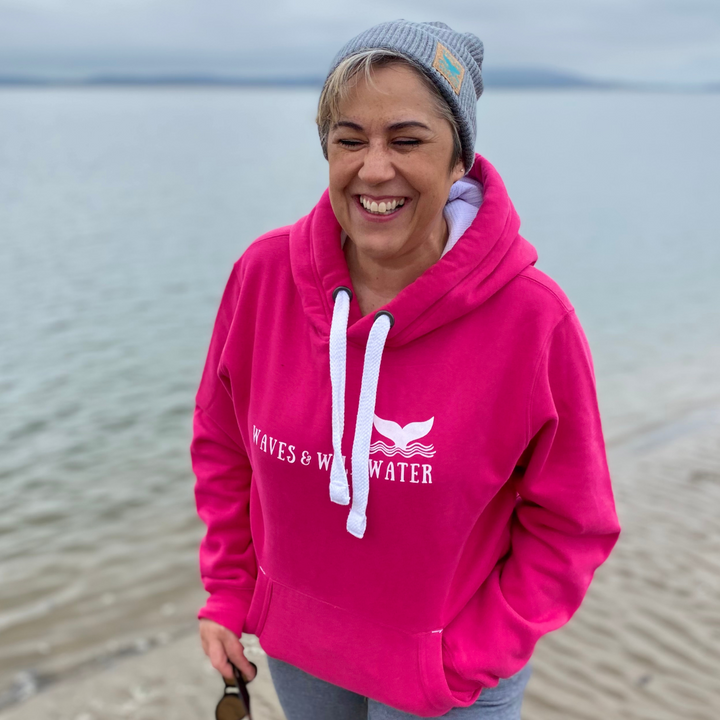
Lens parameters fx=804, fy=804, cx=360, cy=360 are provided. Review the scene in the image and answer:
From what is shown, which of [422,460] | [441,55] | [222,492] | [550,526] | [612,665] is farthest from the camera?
[612,665]

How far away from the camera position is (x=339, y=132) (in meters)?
1.82

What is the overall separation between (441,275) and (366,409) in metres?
0.35

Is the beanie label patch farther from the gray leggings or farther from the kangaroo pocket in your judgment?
the gray leggings

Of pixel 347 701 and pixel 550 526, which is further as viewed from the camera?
pixel 347 701

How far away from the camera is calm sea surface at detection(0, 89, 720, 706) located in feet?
16.4

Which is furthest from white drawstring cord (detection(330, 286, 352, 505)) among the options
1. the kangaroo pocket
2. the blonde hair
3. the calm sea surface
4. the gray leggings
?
the calm sea surface

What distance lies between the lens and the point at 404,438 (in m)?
1.83

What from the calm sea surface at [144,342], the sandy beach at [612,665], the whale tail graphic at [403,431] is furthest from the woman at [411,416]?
the calm sea surface at [144,342]

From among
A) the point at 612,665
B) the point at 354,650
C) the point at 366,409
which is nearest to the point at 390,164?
the point at 366,409

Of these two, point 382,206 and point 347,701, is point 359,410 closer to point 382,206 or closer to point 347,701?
point 382,206

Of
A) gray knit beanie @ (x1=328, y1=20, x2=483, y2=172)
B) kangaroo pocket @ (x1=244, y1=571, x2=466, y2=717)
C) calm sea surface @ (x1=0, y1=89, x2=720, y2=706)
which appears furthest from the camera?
calm sea surface @ (x1=0, y1=89, x2=720, y2=706)

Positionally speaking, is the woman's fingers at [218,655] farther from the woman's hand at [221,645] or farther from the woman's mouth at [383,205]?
the woman's mouth at [383,205]

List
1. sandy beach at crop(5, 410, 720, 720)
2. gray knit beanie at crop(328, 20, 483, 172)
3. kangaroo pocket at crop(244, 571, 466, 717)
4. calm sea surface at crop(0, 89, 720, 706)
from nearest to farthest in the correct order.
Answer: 1. gray knit beanie at crop(328, 20, 483, 172)
2. kangaroo pocket at crop(244, 571, 466, 717)
3. sandy beach at crop(5, 410, 720, 720)
4. calm sea surface at crop(0, 89, 720, 706)

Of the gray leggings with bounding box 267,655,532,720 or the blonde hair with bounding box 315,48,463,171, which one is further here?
the gray leggings with bounding box 267,655,532,720
